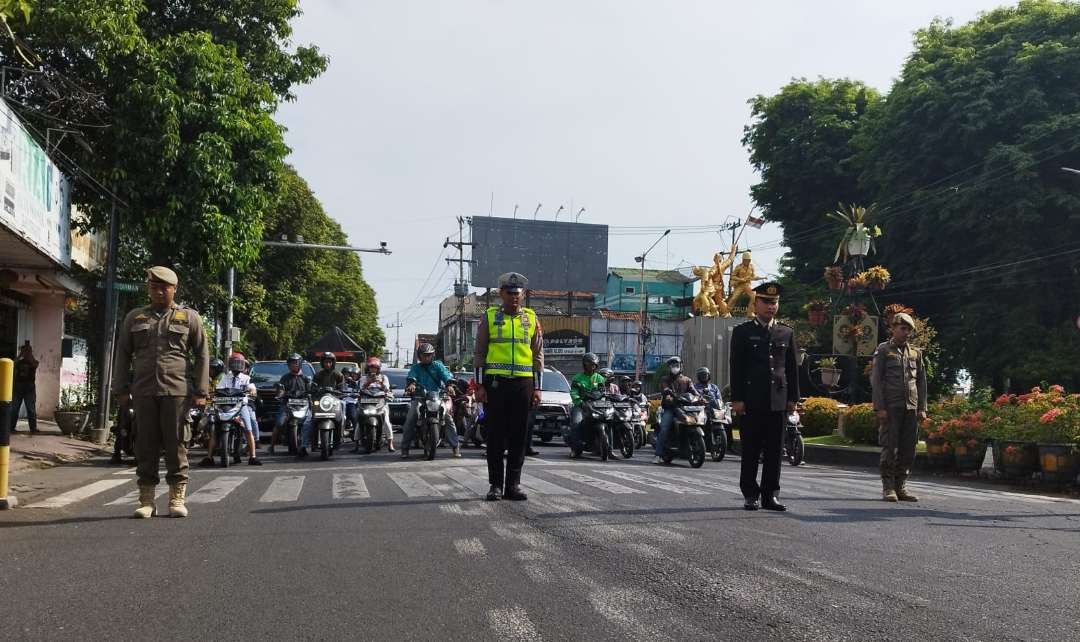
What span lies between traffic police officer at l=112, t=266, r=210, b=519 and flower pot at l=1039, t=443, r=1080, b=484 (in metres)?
11.1

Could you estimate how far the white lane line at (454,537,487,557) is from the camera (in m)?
6.31

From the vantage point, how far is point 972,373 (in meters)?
35.6

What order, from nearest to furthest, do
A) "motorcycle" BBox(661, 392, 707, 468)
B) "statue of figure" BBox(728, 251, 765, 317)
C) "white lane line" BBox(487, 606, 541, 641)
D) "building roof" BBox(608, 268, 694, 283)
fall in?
"white lane line" BBox(487, 606, 541, 641) < "motorcycle" BBox(661, 392, 707, 468) < "statue of figure" BBox(728, 251, 765, 317) < "building roof" BBox(608, 268, 694, 283)

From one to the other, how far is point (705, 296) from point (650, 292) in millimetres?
46413

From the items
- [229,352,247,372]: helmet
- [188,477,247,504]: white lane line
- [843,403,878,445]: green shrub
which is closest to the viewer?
[188,477,247,504]: white lane line

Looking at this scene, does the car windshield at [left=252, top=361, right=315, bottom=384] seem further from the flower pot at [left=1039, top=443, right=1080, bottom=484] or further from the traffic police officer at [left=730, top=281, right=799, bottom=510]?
the traffic police officer at [left=730, top=281, right=799, bottom=510]

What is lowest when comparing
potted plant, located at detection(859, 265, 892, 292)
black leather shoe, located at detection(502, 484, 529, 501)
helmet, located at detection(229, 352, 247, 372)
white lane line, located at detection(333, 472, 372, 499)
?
white lane line, located at detection(333, 472, 372, 499)

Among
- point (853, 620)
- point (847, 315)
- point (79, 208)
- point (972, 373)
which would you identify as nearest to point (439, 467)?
point (853, 620)

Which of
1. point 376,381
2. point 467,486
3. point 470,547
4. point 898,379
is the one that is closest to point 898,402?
point 898,379

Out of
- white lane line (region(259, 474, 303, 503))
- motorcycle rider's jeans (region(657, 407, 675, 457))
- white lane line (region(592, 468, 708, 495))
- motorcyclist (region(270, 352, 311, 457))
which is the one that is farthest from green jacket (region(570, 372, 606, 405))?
white lane line (region(259, 474, 303, 503))

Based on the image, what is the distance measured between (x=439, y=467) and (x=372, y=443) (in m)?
3.74

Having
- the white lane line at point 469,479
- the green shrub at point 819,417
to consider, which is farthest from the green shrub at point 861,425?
the white lane line at point 469,479

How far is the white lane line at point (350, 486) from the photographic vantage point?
9.88 metres

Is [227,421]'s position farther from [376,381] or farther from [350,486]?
[350,486]
